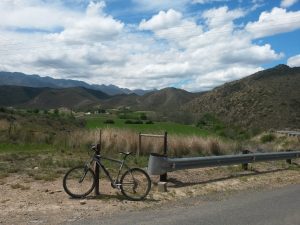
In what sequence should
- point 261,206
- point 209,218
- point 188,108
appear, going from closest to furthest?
1. point 209,218
2. point 261,206
3. point 188,108

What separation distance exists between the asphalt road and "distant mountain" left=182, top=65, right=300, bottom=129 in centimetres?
5592

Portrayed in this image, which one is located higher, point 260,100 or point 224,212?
point 260,100

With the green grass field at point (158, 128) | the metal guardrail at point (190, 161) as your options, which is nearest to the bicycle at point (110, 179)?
the metal guardrail at point (190, 161)

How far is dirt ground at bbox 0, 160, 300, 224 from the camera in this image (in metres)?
8.71

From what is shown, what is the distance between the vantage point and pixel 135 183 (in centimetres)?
1066

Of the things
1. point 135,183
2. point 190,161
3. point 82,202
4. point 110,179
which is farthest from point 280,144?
point 82,202

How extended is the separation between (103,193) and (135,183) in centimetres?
80

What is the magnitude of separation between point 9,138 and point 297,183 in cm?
1635

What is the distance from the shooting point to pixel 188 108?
10206 cm

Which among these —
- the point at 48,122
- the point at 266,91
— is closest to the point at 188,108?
the point at 266,91

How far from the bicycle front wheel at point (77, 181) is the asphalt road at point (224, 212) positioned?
1745 millimetres

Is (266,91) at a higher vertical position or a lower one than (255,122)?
higher

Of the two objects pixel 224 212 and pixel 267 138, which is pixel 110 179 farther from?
pixel 267 138

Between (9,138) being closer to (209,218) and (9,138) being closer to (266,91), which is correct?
(209,218)
